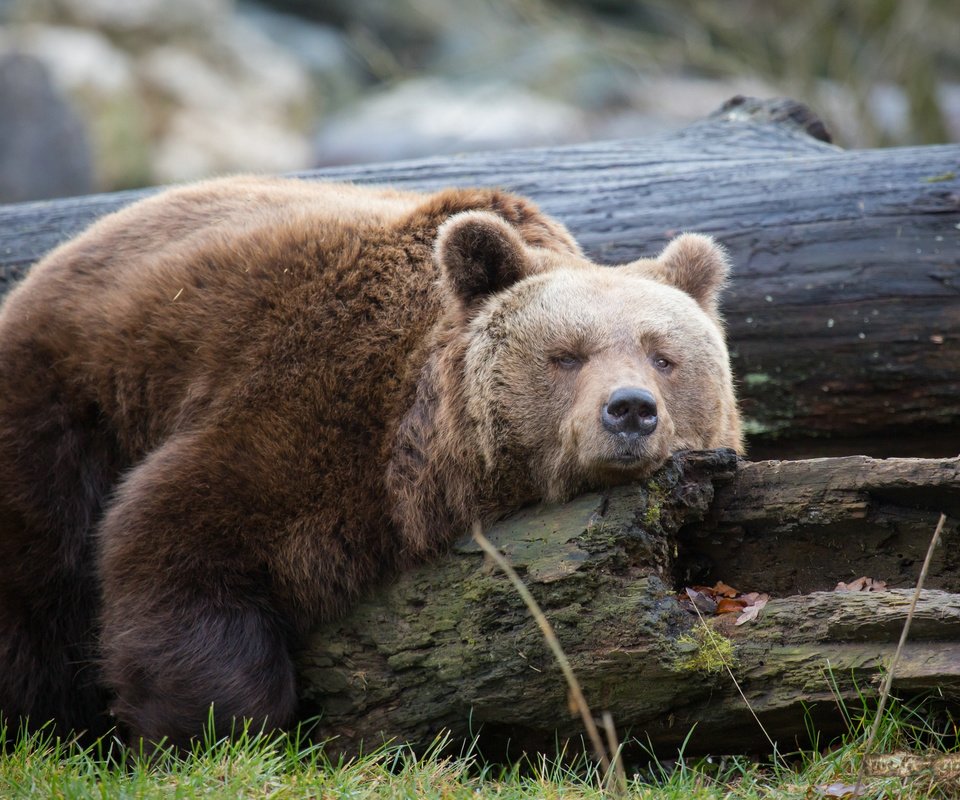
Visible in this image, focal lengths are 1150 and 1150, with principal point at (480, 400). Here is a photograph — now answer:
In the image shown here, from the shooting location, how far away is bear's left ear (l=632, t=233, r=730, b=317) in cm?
534

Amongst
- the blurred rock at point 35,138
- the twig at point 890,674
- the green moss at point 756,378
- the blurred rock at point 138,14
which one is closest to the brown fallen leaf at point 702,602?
the twig at point 890,674

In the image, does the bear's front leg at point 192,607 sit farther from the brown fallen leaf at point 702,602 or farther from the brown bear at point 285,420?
the brown fallen leaf at point 702,602

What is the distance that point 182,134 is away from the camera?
2383cm

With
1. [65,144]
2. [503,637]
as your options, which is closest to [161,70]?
[65,144]

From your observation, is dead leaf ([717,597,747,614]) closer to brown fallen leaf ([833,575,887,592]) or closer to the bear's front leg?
brown fallen leaf ([833,575,887,592])

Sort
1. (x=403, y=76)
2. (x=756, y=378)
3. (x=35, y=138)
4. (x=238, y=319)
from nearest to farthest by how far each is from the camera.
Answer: (x=238, y=319)
(x=756, y=378)
(x=403, y=76)
(x=35, y=138)

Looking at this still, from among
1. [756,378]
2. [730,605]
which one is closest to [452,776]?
[730,605]

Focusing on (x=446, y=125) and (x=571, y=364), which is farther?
(x=446, y=125)

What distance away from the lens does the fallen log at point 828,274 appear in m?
6.19

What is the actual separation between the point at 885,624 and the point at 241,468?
2597 millimetres

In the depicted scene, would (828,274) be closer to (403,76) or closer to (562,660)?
(562,660)

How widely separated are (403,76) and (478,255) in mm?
11061

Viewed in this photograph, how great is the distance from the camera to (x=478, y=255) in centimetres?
500

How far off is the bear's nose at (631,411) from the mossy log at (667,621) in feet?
0.93
